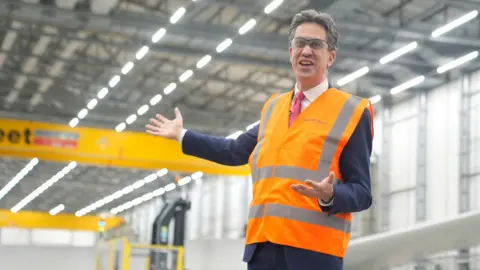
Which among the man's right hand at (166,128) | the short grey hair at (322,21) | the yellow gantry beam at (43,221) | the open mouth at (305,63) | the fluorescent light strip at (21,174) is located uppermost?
the fluorescent light strip at (21,174)

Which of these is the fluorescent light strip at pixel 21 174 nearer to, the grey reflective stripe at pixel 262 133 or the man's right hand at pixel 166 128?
the man's right hand at pixel 166 128

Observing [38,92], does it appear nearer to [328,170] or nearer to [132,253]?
[132,253]

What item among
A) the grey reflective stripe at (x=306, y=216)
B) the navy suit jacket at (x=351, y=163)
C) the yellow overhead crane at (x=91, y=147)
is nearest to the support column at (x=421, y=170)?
the yellow overhead crane at (x=91, y=147)

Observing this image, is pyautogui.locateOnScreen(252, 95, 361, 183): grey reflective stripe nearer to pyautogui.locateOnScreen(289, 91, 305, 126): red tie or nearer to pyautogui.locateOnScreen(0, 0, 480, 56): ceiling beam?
pyautogui.locateOnScreen(289, 91, 305, 126): red tie

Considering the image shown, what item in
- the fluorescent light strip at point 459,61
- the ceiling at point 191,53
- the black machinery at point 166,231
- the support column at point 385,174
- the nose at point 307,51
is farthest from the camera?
the support column at point 385,174

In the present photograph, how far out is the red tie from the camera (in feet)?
7.25

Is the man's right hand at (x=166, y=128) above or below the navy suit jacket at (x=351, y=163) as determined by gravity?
above

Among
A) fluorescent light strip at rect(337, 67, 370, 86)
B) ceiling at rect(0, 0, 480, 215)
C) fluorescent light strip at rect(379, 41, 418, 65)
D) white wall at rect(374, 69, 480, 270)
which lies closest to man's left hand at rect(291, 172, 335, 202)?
ceiling at rect(0, 0, 480, 215)

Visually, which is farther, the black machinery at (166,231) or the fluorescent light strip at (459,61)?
the fluorescent light strip at (459,61)

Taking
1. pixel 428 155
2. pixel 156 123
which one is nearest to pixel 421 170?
pixel 428 155

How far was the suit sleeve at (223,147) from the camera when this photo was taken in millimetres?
2414

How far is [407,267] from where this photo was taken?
1.99 meters

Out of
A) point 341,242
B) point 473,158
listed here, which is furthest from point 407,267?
point 473,158

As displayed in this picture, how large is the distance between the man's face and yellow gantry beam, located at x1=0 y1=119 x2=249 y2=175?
20.7 meters
